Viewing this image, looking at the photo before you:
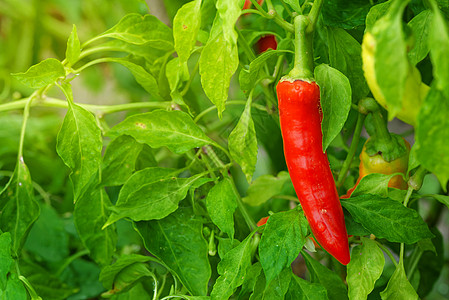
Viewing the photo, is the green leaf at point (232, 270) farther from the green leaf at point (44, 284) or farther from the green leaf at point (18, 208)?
the green leaf at point (44, 284)

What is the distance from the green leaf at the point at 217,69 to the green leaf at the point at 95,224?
0.27 metres

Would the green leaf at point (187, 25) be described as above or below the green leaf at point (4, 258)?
above

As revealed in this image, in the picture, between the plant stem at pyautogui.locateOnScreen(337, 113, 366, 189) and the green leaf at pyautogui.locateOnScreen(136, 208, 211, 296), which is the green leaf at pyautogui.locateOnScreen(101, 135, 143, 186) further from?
the plant stem at pyautogui.locateOnScreen(337, 113, 366, 189)

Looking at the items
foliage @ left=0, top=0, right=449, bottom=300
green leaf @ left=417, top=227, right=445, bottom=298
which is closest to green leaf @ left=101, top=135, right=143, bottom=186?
foliage @ left=0, top=0, right=449, bottom=300

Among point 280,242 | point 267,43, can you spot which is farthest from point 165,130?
point 267,43

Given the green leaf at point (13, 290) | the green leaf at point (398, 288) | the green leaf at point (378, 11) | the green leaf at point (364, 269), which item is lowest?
the green leaf at point (398, 288)

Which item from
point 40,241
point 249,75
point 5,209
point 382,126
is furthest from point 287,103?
point 40,241

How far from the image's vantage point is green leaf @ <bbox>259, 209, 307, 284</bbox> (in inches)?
18.3

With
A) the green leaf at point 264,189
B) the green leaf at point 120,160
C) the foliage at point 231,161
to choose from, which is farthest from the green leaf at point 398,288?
the green leaf at point 120,160

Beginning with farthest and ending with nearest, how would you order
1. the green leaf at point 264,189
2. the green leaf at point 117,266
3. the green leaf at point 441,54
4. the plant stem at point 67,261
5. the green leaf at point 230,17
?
1. the plant stem at point 67,261
2. the green leaf at point 264,189
3. the green leaf at point 117,266
4. the green leaf at point 230,17
5. the green leaf at point 441,54

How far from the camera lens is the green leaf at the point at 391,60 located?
0.95 feet

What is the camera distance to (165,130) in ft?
1.83

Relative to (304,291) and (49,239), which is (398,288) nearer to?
(304,291)

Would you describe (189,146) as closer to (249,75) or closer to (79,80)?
(249,75)
